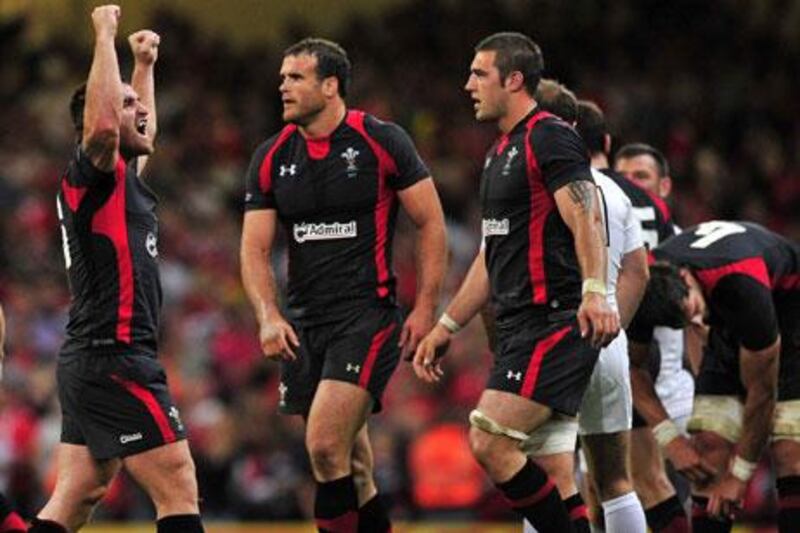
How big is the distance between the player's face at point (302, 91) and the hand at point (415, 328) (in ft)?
3.40

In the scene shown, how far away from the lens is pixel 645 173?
1072 cm

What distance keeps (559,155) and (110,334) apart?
1.99 meters

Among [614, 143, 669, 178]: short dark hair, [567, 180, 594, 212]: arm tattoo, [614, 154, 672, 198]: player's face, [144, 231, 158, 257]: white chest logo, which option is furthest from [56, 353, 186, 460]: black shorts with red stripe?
[614, 143, 669, 178]: short dark hair

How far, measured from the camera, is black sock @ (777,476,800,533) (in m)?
9.26

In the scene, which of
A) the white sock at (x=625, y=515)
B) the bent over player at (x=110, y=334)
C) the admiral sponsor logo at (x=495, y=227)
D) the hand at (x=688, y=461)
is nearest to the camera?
the bent over player at (x=110, y=334)

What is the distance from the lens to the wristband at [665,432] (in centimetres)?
949

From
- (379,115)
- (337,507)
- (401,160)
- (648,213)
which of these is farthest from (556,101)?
(379,115)

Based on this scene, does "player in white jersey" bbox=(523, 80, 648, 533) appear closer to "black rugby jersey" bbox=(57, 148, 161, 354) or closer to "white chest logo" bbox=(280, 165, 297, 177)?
"white chest logo" bbox=(280, 165, 297, 177)

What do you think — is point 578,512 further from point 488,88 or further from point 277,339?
point 488,88

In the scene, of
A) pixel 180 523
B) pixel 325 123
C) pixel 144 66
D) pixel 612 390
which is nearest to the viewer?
pixel 180 523

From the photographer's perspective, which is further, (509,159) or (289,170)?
(289,170)

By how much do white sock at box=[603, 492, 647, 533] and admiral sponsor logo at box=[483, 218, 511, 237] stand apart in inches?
52.4

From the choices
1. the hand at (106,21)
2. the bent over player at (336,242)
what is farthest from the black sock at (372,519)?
the hand at (106,21)

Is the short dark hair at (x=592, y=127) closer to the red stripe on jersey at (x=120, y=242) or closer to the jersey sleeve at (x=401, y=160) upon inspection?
the jersey sleeve at (x=401, y=160)
